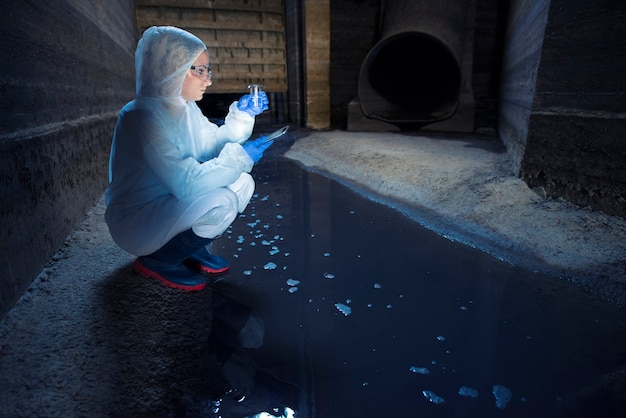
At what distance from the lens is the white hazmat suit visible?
4.75 ft

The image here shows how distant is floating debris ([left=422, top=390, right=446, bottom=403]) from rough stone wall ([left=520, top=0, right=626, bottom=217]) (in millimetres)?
1998

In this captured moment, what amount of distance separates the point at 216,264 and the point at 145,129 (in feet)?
2.84

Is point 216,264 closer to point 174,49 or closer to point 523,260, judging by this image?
point 174,49

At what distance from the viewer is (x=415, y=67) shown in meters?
7.15

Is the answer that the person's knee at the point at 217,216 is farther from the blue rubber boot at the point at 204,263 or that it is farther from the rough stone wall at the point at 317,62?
the rough stone wall at the point at 317,62

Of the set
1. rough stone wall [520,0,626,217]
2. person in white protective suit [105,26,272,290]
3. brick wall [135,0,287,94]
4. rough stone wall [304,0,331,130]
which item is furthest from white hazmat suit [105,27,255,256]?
brick wall [135,0,287,94]

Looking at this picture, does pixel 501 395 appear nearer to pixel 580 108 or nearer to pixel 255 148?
pixel 255 148

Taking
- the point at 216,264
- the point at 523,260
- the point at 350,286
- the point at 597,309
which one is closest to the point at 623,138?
the point at 523,260

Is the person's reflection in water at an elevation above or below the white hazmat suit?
below

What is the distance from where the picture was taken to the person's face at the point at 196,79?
5.14 ft

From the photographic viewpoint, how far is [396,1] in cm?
649

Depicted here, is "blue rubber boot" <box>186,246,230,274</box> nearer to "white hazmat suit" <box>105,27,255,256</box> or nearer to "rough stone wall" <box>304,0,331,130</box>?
"white hazmat suit" <box>105,27,255,256</box>

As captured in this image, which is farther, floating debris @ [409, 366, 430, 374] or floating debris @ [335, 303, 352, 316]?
floating debris @ [335, 303, 352, 316]

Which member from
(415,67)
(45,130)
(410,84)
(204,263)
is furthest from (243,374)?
(415,67)
